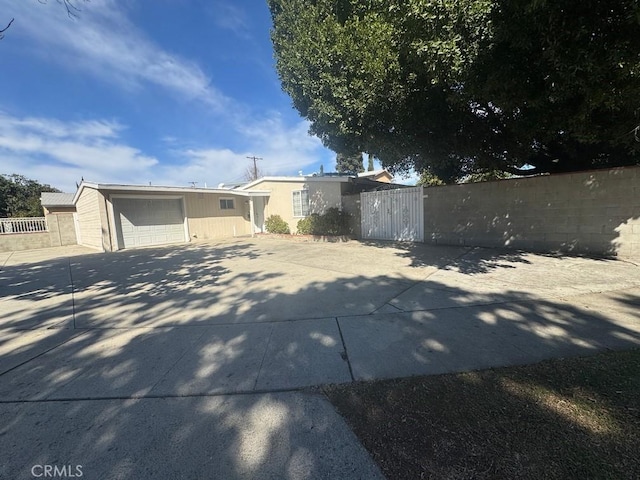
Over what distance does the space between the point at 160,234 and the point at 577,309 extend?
48.2 feet

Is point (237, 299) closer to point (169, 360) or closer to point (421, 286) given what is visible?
point (169, 360)

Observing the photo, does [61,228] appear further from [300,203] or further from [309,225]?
[309,225]

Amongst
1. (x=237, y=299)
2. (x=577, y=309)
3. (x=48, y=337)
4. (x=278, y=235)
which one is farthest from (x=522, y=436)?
(x=278, y=235)

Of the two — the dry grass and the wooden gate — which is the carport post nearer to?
the wooden gate

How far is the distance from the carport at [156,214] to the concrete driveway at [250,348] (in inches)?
229

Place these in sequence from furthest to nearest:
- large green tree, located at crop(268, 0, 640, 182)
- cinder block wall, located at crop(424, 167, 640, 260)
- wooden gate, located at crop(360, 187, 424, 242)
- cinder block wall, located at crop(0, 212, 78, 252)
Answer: cinder block wall, located at crop(0, 212, 78, 252)
wooden gate, located at crop(360, 187, 424, 242)
cinder block wall, located at crop(424, 167, 640, 260)
large green tree, located at crop(268, 0, 640, 182)

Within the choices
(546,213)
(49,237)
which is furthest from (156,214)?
(546,213)

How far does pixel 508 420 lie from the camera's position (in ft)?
6.38

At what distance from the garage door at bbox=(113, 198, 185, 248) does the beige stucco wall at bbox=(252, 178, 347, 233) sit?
15.1 ft

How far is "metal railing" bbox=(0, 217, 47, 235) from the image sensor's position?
44.2 ft

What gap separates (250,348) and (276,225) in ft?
40.4

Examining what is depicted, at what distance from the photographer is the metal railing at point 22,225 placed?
13484 millimetres

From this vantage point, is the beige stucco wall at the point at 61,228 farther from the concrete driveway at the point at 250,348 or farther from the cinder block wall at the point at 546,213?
the cinder block wall at the point at 546,213

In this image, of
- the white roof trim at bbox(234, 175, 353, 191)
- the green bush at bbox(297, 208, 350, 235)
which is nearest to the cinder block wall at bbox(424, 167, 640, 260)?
the green bush at bbox(297, 208, 350, 235)
